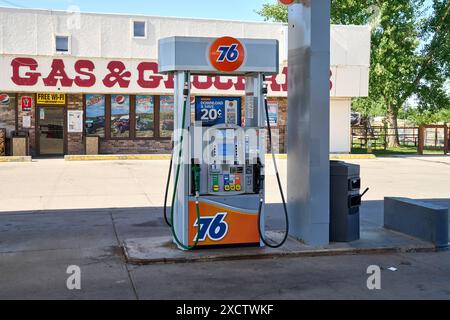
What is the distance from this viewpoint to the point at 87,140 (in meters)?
24.7

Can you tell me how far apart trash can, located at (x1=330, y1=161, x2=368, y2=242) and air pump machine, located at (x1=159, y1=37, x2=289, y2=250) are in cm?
100

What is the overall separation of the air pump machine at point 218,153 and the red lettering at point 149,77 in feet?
55.7

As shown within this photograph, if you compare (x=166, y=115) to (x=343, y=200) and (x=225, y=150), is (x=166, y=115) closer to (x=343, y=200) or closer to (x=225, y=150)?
(x=343, y=200)

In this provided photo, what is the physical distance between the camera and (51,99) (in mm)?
24484

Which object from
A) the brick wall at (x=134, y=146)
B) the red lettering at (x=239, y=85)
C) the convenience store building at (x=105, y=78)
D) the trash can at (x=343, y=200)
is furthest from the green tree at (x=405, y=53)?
the trash can at (x=343, y=200)

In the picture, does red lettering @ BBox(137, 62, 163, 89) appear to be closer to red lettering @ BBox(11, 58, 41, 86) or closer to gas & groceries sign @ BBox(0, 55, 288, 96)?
gas & groceries sign @ BBox(0, 55, 288, 96)

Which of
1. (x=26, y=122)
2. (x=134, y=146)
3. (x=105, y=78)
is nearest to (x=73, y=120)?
(x=26, y=122)

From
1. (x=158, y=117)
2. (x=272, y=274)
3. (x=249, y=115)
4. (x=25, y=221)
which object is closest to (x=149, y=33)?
(x=158, y=117)

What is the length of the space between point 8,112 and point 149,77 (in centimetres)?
600

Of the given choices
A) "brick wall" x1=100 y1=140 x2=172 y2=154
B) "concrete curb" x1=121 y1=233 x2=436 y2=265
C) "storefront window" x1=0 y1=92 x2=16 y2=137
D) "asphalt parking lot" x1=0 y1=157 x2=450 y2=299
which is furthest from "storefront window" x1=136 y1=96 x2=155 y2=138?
"concrete curb" x1=121 y1=233 x2=436 y2=265

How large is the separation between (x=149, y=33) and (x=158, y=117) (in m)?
3.75

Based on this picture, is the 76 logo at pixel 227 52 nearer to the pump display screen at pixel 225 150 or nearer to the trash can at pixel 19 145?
the pump display screen at pixel 225 150
